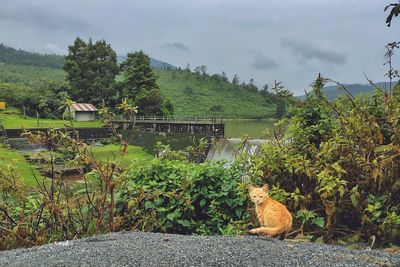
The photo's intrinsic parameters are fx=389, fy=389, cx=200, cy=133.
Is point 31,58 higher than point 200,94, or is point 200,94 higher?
point 31,58

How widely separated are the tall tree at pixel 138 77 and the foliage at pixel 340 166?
3223 centimetres

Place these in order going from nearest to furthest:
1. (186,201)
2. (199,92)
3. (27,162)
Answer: (186,201) → (27,162) → (199,92)

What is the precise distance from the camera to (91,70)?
3897 cm

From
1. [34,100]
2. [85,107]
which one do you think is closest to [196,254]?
[85,107]

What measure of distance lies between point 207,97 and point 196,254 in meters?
75.4

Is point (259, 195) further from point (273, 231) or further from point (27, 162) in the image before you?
point (27, 162)

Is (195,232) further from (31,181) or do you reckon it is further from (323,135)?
(31,181)

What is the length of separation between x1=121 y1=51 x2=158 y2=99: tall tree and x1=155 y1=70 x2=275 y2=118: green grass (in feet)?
91.9

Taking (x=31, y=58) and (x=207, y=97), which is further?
(x=31, y=58)

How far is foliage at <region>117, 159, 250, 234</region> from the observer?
3.93 metres

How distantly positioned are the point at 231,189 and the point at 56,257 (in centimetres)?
193

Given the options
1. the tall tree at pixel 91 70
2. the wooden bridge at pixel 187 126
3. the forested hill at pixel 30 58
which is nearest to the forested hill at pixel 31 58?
the forested hill at pixel 30 58

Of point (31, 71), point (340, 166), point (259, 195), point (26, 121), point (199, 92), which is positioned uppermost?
point (31, 71)

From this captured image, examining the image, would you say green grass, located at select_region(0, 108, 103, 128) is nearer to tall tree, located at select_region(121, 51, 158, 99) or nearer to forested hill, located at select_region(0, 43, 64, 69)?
tall tree, located at select_region(121, 51, 158, 99)
